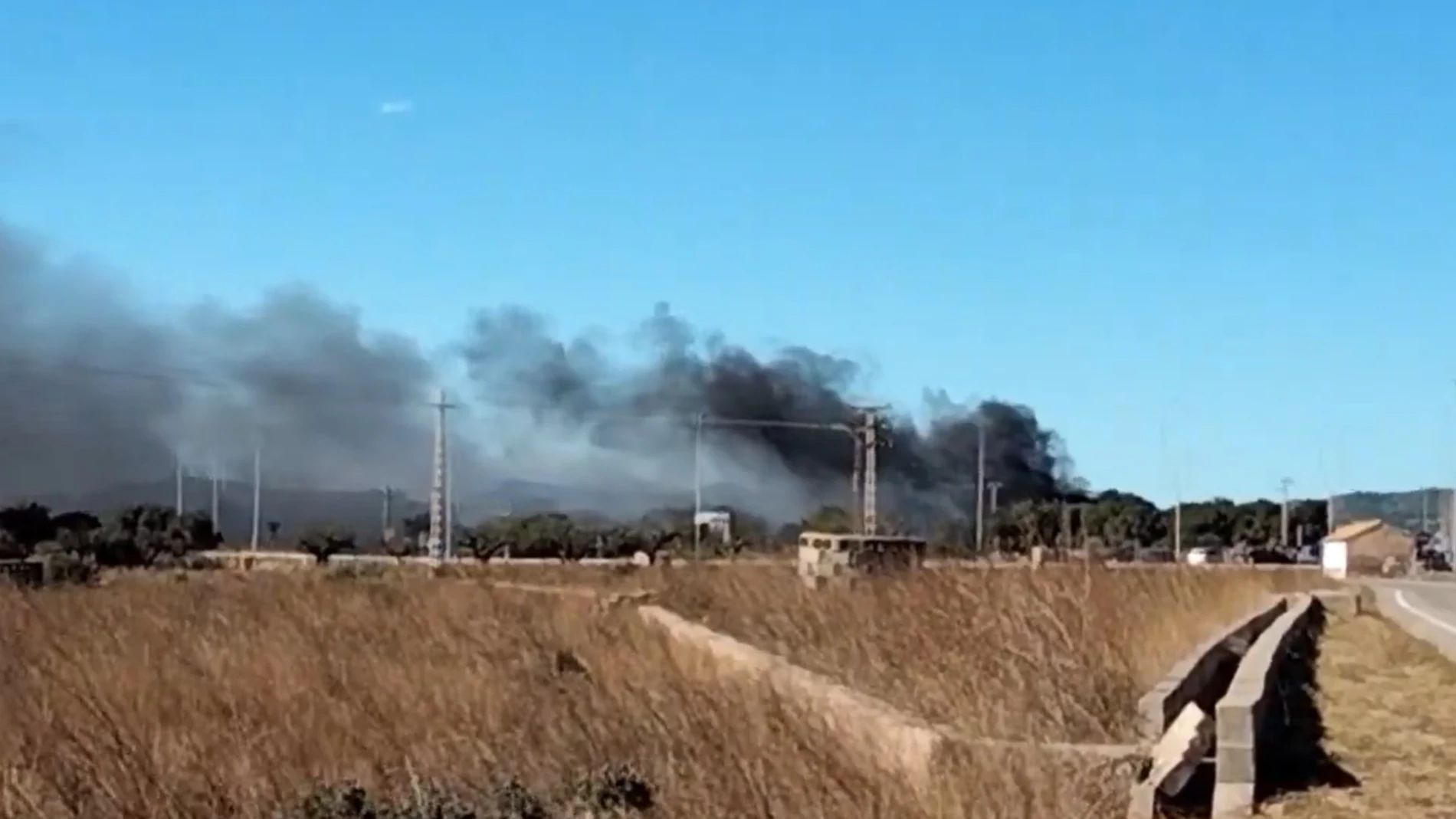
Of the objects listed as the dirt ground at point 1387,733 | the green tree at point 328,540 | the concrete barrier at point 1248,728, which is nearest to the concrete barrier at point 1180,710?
the concrete barrier at point 1248,728

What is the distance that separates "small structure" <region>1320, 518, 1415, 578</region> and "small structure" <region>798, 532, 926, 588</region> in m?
33.1

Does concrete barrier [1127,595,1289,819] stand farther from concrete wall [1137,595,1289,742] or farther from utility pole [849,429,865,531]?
utility pole [849,429,865,531]

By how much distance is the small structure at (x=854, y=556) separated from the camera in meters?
28.1

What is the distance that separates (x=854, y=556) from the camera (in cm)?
3059

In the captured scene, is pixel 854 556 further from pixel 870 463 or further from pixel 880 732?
pixel 870 463

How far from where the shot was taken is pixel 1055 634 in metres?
14.1

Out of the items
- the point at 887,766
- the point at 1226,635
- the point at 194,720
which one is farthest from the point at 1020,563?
the point at 887,766

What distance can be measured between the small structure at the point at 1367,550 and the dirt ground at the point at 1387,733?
1699 inches

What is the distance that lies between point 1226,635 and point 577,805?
964 centimetres

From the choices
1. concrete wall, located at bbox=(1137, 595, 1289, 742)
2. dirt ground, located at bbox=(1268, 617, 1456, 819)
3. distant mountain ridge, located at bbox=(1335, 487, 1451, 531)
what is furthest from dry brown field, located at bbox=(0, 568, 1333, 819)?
distant mountain ridge, located at bbox=(1335, 487, 1451, 531)

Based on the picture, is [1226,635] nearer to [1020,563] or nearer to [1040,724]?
[1020,563]

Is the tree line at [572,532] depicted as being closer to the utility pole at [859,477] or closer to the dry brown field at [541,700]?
the utility pole at [859,477]

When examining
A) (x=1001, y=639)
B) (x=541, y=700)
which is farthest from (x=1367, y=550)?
(x=541, y=700)

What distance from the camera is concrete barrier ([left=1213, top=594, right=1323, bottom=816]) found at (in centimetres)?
971
